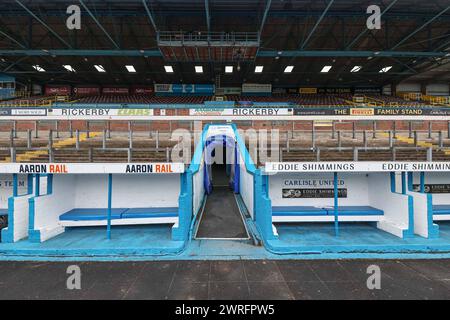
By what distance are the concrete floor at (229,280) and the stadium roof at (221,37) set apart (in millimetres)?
17143

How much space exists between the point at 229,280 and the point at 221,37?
65.0 feet

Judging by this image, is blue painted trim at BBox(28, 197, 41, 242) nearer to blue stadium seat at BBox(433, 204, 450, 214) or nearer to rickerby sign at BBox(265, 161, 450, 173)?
rickerby sign at BBox(265, 161, 450, 173)

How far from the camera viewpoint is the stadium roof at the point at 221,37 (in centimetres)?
1847

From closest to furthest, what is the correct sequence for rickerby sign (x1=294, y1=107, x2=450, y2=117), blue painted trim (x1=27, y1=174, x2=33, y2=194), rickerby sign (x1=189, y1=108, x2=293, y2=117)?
1. blue painted trim (x1=27, y1=174, x2=33, y2=194)
2. rickerby sign (x1=189, y1=108, x2=293, y2=117)
3. rickerby sign (x1=294, y1=107, x2=450, y2=117)

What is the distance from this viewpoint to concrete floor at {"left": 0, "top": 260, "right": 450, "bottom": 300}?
173 inches

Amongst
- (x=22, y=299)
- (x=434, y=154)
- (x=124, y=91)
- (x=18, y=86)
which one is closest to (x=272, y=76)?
(x=124, y=91)

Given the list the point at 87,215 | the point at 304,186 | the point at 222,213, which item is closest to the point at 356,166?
the point at 304,186

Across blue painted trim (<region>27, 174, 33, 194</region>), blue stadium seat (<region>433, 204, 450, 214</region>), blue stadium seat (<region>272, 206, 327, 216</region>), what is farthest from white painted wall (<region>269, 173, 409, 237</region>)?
blue painted trim (<region>27, 174, 33, 194</region>)

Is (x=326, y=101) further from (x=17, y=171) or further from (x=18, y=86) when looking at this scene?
(x=18, y=86)

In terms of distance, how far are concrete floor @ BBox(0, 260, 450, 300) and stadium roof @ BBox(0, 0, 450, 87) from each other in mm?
17143

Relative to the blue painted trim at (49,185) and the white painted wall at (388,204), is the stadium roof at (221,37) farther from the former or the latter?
the white painted wall at (388,204)

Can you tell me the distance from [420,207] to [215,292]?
673 cm

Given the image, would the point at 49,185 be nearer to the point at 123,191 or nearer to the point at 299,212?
the point at 123,191

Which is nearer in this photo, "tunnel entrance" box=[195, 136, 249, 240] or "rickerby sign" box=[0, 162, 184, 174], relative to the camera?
"rickerby sign" box=[0, 162, 184, 174]
